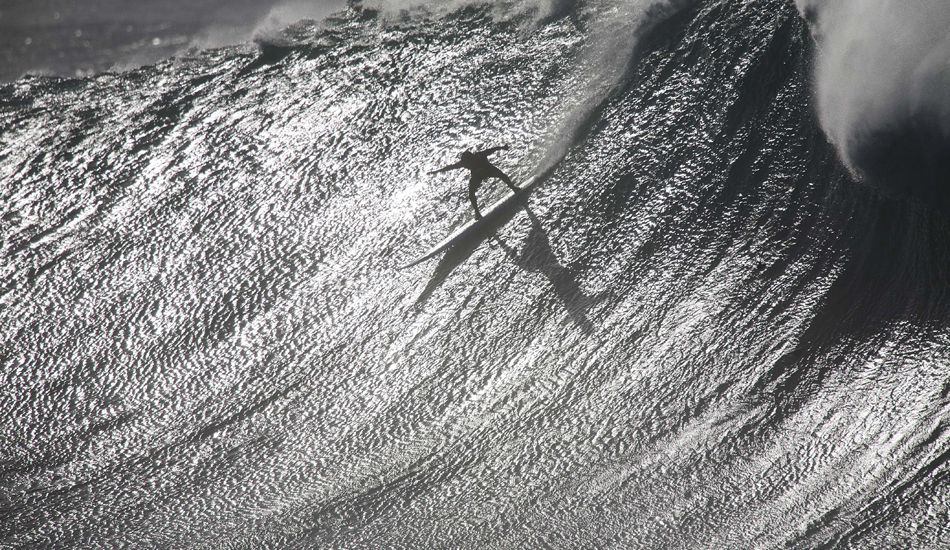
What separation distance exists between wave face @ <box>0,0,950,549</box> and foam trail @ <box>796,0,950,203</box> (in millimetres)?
318

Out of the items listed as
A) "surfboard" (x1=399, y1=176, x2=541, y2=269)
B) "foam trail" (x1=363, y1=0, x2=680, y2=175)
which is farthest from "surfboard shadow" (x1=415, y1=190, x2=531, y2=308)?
"foam trail" (x1=363, y1=0, x2=680, y2=175)

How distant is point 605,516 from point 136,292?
4.71 meters

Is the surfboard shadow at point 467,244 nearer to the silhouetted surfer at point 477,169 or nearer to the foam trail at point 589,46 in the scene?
the silhouetted surfer at point 477,169

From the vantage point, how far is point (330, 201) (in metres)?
7.48

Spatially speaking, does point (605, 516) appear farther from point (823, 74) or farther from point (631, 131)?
point (823, 74)

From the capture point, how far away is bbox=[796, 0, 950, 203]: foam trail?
21.0 feet

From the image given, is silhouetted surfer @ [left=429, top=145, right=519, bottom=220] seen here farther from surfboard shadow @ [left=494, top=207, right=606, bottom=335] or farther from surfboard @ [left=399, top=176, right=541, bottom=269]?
surfboard shadow @ [left=494, top=207, right=606, bottom=335]

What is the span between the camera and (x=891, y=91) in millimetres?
6875

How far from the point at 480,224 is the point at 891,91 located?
13.7 ft

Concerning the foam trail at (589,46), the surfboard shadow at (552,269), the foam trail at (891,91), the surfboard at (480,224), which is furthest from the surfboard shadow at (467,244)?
the foam trail at (891,91)

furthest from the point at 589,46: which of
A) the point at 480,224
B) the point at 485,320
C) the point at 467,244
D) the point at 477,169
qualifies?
the point at 485,320

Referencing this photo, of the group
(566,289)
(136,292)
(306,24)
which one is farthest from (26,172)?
(566,289)

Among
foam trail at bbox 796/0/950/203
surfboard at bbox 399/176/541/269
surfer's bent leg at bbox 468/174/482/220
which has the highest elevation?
surfer's bent leg at bbox 468/174/482/220

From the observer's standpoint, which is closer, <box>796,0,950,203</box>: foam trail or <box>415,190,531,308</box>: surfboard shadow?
<box>415,190,531,308</box>: surfboard shadow
